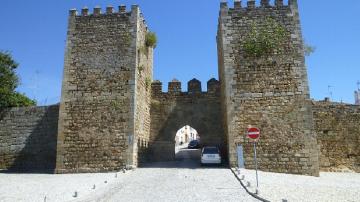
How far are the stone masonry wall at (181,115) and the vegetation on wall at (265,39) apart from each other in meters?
4.03

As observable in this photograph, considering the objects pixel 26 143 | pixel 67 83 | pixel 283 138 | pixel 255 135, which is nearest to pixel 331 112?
pixel 283 138

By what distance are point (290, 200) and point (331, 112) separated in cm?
1041

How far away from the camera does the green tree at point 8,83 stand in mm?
17734

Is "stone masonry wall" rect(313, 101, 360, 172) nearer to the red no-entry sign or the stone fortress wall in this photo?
the stone fortress wall

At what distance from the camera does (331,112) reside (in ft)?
52.2

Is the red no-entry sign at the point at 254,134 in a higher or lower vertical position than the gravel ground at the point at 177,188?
higher

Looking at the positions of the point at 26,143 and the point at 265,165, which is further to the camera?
the point at 26,143

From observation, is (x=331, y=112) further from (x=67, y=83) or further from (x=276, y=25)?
(x=67, y=83)

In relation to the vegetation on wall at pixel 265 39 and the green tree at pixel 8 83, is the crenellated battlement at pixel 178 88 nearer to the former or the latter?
the vegetation on wall at pixel 265 39

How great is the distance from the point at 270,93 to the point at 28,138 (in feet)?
41.3

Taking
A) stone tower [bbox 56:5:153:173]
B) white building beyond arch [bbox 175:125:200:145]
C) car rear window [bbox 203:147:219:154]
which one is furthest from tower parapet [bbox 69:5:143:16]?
white building beyond arch [bbox 175:125:200:145]

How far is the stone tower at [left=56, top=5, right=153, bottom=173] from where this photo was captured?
13609mm

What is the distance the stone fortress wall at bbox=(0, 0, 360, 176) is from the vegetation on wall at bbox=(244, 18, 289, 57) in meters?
0.27

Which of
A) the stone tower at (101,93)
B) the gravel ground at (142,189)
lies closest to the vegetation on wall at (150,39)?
the stone tower at (101,93)
